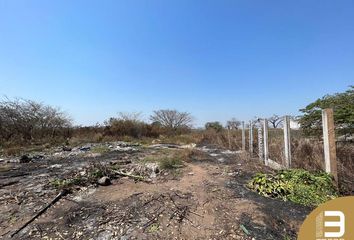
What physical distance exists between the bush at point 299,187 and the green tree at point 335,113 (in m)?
2.94

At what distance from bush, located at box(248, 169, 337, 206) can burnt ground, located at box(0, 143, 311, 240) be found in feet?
0.66

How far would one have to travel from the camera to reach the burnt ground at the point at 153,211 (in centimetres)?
302

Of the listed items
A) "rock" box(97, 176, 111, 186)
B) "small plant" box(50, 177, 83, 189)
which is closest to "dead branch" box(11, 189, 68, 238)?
"small plant" box(50, 177, 83, 189)

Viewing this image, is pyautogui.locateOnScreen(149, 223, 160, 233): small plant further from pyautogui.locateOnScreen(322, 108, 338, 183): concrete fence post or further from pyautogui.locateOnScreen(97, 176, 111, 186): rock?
pyautogui.locateOnScreen(322, 108, 338, 183): concrete fence post

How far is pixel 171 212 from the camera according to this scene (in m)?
3.53

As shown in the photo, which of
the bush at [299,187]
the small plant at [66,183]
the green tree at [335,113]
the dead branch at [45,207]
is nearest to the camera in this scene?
the dead branch at [45,207]

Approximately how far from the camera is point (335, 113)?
677 centimetres

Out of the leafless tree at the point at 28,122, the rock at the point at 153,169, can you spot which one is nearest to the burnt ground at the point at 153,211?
the rock at the point at 153,169

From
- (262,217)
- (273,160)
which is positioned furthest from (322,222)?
(273,160)

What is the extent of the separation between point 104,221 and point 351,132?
6.33 metres

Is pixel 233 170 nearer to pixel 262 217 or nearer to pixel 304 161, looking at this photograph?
pixel 304 161

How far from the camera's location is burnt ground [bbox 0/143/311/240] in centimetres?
302

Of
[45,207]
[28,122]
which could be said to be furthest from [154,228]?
[28,122]

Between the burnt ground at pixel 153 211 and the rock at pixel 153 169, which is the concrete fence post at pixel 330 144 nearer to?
the burnt ground at pixel 153 211
